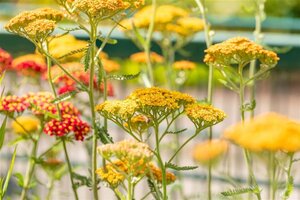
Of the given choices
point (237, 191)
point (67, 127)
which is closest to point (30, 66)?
point (67, 127)

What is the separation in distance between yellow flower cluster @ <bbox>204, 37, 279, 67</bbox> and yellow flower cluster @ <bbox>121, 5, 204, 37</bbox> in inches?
50.1

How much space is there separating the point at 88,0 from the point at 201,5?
943 mm

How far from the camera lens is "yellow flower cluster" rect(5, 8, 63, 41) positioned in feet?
7.72

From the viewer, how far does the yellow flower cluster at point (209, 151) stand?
196 cm

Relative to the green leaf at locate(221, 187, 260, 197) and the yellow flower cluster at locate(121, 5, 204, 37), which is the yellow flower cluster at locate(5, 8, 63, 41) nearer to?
the green leaf at locate(221, 187, 260, 197)

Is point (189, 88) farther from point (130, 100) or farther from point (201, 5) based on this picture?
point (130, 100)

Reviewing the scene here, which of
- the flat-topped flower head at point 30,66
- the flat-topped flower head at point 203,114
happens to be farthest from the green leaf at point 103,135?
the flat-topped flower head at point 30,66

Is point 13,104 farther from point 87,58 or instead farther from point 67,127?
point 87,58

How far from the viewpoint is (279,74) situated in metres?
6.59

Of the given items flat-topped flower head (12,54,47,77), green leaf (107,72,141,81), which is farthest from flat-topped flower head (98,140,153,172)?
flat-topped flower head (12,54,47,77)

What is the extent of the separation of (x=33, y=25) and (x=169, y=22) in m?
1.53

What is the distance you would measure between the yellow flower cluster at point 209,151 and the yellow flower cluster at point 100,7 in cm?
46

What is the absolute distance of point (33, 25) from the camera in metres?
2.37

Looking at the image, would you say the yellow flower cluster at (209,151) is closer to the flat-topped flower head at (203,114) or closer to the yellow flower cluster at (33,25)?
the flat-topped flower head at (203,114)
